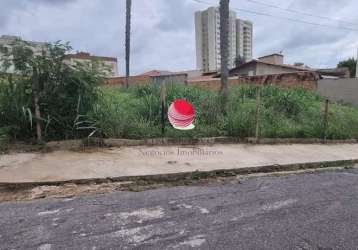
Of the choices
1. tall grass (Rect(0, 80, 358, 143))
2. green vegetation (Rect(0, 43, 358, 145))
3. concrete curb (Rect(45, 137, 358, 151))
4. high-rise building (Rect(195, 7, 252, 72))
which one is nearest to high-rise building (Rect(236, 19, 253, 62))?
high-rise building (Rect(195, 7, 252, 72))

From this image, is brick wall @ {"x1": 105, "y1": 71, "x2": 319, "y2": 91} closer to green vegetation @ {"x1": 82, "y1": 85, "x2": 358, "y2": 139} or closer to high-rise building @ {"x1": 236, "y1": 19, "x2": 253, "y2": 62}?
green vegetation @ {"x1": 82, "y1": 85, "x2": 358, "y2": 139}

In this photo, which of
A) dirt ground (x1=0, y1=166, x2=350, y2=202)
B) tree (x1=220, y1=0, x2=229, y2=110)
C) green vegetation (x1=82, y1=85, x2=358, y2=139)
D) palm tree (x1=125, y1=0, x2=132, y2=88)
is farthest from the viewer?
palm tree (x1=125, y1=0, x2=132, y2=88)

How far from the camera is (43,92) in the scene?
593 cm

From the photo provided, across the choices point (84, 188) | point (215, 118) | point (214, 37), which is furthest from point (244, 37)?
point (84, 188)

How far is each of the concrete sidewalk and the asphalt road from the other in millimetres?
709

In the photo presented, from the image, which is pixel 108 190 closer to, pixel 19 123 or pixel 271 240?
pixel 271 240

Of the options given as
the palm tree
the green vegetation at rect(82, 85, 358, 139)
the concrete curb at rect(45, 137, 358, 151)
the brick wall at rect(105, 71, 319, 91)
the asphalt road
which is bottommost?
the asphalt road

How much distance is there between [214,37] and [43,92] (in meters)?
17.9

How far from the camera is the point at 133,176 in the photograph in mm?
4566

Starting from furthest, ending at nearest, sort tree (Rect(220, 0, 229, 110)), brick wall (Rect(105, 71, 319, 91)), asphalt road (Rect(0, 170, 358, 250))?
brick wall (Rect(105, 71, 319, 91))
tree (Rect(220, 0, 229, 110))
asphalt road (Rect(0, 170, 358, 250))

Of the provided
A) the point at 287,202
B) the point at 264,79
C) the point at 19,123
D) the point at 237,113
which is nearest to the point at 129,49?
the point at 264,79

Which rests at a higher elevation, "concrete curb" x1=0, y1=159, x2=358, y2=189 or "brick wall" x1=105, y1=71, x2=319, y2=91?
"brick wall" x1=105, y1=71, x2=319, y2=91

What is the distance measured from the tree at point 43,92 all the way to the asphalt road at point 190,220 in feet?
8.95

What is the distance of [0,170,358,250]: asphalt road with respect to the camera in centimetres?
274
